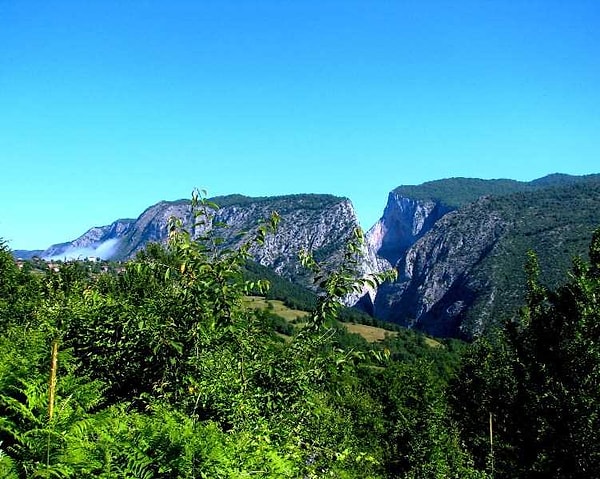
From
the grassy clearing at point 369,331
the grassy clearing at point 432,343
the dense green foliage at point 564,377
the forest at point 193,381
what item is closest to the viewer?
the forest at point 193,381

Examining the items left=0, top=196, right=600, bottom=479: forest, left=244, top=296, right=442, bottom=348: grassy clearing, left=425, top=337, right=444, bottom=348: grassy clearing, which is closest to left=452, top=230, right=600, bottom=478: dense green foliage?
left=0, top=196, right=600, bottom=479: forest

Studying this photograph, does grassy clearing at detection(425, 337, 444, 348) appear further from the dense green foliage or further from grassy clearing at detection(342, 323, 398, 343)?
the dense green foliage

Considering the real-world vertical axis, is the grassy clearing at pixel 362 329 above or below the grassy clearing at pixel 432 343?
above

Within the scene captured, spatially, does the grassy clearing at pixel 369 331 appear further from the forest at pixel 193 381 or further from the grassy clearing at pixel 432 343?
the forest at pixel 193 381

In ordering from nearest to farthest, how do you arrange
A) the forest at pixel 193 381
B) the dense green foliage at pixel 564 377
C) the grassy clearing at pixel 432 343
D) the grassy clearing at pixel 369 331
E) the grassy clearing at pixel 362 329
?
1. the forest at pixel 193 381
2. the dense green foliage at pixel 564 377
3. the grassy clearing at pixel 432 343
4. the grassy clearing at pixel 362 329
5. the grassy clearing at pixel 369 331

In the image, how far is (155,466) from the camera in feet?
14.6

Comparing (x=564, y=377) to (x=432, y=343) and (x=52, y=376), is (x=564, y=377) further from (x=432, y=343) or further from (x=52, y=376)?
(x=432, y=343)

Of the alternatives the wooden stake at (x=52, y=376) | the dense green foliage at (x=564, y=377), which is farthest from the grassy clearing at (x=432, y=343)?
the wooden stake at (x=52, y=376)

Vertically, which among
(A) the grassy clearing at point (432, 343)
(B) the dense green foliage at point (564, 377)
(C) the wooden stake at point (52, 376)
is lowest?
(A) the grassy clearing at point (432, 343)

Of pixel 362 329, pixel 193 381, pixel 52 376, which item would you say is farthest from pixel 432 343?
pixel 52 376

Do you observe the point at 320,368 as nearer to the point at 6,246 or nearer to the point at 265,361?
the point at 265,361

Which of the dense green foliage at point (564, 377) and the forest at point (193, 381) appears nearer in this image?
the forest at point (193, 381)

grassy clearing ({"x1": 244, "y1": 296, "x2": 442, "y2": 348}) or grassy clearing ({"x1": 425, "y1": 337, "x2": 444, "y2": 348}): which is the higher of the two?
grassy clearing ({"x1": 244, "y1": 296, "x2": 442, "y2": 348})

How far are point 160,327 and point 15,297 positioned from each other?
3224 centimetres
